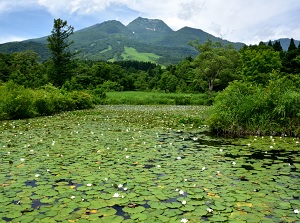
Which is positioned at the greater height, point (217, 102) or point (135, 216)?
point (217, 102)

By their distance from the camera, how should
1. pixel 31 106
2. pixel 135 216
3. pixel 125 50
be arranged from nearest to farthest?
pixel 135 216
pixel 31 106
pixel 125 50

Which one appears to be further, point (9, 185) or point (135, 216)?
point (9, 185)

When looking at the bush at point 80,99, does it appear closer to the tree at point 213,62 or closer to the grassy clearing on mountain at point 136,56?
the tree at point 213,62

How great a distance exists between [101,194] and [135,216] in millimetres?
1186

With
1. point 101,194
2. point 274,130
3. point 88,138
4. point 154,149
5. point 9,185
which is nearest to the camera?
point 101,194

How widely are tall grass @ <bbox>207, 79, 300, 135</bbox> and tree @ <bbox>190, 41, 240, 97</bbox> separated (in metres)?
32.8

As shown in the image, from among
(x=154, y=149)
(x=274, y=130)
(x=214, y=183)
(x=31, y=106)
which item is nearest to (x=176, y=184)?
(x=214, y=183)

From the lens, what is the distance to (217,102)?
47.9 feet

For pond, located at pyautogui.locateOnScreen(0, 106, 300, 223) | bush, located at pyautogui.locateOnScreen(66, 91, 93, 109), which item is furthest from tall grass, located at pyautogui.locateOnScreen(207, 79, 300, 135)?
bush, located at pyautogui.locateOnScreen(66, 91, 93, 109)

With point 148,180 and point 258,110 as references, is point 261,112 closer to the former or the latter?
point 258,110

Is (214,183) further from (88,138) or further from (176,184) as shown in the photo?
(88,138)

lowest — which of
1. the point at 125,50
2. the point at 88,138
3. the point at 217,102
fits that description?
the point at 88,138

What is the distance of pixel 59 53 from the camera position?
42.7m

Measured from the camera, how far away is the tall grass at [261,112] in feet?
40.4
